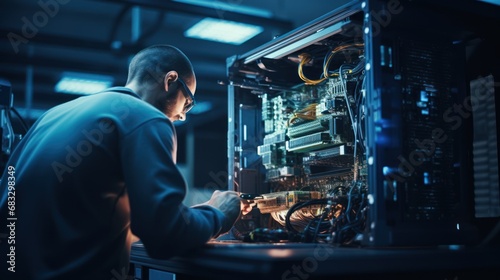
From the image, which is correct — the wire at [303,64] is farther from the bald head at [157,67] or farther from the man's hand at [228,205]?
the man's hand at [228,205]

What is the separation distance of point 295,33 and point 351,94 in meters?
0.26

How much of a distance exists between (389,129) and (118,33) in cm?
402

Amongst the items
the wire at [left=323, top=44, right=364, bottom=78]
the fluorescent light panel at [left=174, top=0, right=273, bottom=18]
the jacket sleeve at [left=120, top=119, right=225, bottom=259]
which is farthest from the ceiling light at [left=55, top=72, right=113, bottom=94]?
the jacket sleeve at [left=120, top=119, right=225, bottom=259]

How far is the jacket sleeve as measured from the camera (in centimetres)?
126

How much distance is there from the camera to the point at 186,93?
1.75m

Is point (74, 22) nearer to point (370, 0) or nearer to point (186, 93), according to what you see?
point (186, 93)

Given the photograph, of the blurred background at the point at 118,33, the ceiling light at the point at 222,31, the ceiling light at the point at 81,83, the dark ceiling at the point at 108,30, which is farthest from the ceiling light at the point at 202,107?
the ceiling light at the point at 222,31

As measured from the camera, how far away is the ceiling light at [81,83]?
215 inches

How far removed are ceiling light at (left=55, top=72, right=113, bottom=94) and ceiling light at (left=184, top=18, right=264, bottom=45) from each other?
118cm

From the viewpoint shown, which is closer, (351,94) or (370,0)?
(370,0)

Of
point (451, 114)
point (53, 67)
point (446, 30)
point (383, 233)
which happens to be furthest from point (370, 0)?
point (53, 67)

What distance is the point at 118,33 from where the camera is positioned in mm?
4996

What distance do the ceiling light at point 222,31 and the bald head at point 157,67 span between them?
2.51 m

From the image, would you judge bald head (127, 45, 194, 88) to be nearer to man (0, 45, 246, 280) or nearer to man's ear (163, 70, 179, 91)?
man's ear (163, 70, 179, 91)
